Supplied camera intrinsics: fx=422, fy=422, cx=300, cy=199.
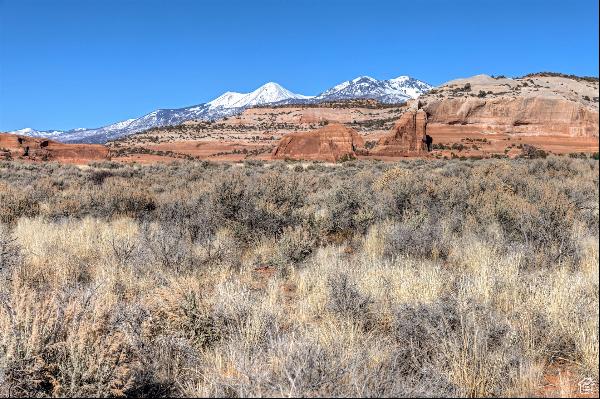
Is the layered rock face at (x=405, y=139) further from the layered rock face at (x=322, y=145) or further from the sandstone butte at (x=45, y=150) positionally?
the sandstone butte at (x=45, y=150)

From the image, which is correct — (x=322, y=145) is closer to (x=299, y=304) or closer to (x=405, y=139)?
(x=405, y=139)

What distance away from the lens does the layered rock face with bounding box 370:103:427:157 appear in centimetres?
4881

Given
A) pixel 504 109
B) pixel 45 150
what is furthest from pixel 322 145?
pixel 45 150

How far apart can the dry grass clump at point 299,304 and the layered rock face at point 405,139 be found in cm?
4053

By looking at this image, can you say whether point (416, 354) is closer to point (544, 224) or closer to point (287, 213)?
point (544, 224)

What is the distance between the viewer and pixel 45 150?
54.7 m

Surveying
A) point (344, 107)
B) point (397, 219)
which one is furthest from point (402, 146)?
point (344, 107)

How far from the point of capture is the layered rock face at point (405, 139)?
160ft

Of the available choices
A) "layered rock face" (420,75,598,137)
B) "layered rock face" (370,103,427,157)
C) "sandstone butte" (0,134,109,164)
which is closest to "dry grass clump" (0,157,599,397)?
"layered rock face" (370,103,427,157)

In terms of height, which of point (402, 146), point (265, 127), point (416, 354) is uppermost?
point (265, 127)

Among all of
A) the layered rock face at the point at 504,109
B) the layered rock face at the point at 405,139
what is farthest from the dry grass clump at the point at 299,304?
the layered rock face at the point at 504,109

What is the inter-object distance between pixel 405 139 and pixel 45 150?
45.7 metres

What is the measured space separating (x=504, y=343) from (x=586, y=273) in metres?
2.98

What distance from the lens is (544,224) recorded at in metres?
6.66
